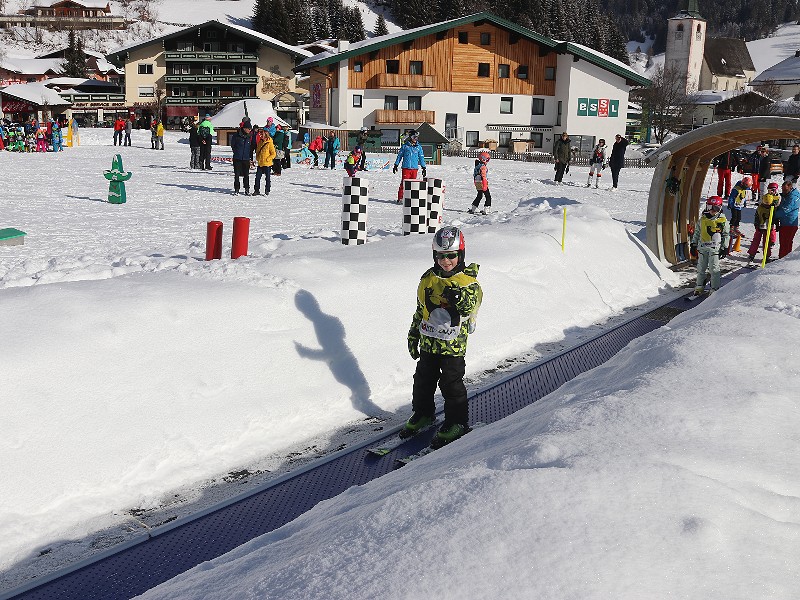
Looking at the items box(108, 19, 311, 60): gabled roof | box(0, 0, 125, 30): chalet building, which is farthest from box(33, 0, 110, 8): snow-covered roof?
box(108, 19, 311, 60): gabled roof

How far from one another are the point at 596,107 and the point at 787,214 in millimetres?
37595

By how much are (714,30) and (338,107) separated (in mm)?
171792

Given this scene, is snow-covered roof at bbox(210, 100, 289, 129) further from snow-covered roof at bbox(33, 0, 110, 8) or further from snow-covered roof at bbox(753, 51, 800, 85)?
snow-covered roof at bbox(33, 0, 110, 8)

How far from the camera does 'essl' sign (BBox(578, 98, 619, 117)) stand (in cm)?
4812

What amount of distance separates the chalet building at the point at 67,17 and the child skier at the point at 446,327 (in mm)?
132214

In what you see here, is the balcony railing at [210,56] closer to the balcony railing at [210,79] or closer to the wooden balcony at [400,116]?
the balcony railing at [210,79]

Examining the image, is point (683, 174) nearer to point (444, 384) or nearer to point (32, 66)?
point (444, 384)

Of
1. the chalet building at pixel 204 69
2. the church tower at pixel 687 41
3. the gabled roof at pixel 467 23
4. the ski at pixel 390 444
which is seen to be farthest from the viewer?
the church tower at pixel 687 41

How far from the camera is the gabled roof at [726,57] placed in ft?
409

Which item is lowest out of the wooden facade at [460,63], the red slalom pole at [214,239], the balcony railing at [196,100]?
the red slalom pole at [214,239]

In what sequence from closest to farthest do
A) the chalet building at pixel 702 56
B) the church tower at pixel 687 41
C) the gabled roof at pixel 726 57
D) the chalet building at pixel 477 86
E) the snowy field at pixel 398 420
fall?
the snowy field at pixel 398 420 < the chalet building at pixel 477 86 < the church tower at pixel 687 41 < the chalet building at pixel 702 56 < the gabled roof at pixel 726 57

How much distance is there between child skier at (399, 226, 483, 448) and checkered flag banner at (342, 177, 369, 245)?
5682 mm

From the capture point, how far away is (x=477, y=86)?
1916 inches

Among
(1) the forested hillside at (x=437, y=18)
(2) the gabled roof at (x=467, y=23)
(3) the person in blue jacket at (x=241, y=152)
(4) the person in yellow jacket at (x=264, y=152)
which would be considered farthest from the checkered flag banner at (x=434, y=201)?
(1) the forested hillside at (x=437, y=18)
